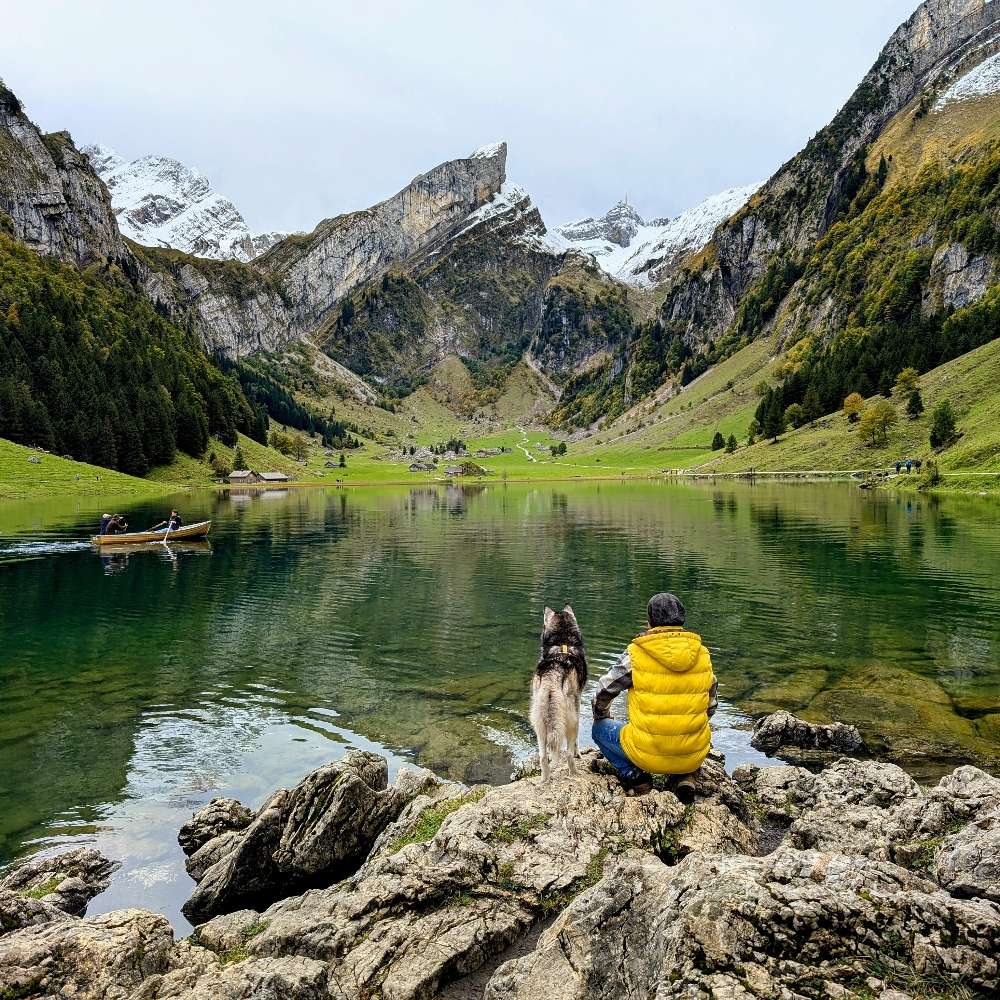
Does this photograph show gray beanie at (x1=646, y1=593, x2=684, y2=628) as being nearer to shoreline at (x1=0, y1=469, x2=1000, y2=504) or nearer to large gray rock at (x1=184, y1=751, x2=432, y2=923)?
large gray rock at (x1=184, y1=751, x2=432, y2=923)

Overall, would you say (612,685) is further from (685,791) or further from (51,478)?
(51,478)

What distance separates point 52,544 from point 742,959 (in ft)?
236

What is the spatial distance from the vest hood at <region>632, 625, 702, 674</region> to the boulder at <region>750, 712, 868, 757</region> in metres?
10.1

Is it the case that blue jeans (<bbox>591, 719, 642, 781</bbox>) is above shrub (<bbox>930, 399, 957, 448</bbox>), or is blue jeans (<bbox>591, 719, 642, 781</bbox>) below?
below

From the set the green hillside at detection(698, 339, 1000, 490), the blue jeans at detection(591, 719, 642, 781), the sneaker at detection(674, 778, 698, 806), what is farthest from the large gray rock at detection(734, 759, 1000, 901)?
the green hillside at detection(698, 339, 1000, 490)

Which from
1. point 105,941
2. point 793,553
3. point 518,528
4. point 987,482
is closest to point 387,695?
point 105,941

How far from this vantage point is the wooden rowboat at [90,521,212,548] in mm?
62281

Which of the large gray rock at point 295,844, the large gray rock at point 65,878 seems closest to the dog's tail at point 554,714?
the large gray rock at point 295,844

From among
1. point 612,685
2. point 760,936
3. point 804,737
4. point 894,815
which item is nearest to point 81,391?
point 804,737

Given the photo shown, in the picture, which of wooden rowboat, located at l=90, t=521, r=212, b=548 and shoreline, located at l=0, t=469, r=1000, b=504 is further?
shoreline, located at l=0, t=469, r=1000, b=504

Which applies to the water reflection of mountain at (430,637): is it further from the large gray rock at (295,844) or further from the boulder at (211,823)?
the large gray rock at (295,844)

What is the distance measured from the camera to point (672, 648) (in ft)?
37.0

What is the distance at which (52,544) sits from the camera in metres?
63.6

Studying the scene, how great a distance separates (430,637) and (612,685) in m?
21.9
